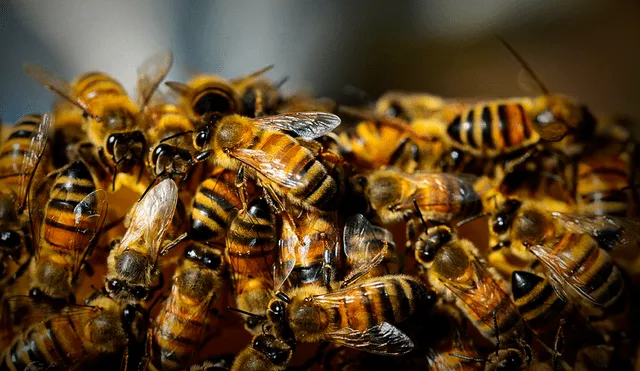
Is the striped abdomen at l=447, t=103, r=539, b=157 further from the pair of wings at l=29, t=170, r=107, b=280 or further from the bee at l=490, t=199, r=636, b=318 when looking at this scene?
Result: the pair of wings at l=29, t=170, r=107, b=280

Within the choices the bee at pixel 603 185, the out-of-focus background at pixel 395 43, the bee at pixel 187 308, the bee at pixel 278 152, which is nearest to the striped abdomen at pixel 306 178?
the bee at pixel 278 152

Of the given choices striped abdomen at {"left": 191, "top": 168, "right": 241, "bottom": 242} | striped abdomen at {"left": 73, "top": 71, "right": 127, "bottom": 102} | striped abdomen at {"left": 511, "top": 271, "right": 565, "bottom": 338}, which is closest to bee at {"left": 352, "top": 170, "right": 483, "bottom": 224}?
striped abdomen at {"left": 511, "top": 271, "right": 565, "bottom": 338}

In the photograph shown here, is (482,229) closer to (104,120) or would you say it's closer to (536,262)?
(536,262)

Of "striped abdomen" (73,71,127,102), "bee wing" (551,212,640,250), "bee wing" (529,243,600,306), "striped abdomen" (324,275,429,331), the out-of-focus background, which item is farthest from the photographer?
the out-of-focus background

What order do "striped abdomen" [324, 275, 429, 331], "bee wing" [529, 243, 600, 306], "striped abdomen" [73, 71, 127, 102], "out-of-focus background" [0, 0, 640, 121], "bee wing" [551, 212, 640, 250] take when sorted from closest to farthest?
"striped abdomen" [324, 275, 429, 331] → "bee wing" [529, 243, 600, 306] → "bee wing" [551, 212, 640, 250] → "striped abdomen" [73, 71, 127, 102] → "out-of-focus background" [0, 0, 640, 121]

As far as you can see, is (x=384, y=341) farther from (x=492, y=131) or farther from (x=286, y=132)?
(x=492, y=131)

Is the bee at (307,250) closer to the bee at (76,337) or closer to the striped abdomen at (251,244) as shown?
the striped abdomen at (251,244)

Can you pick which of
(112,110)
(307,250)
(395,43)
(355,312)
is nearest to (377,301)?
(355,312)
